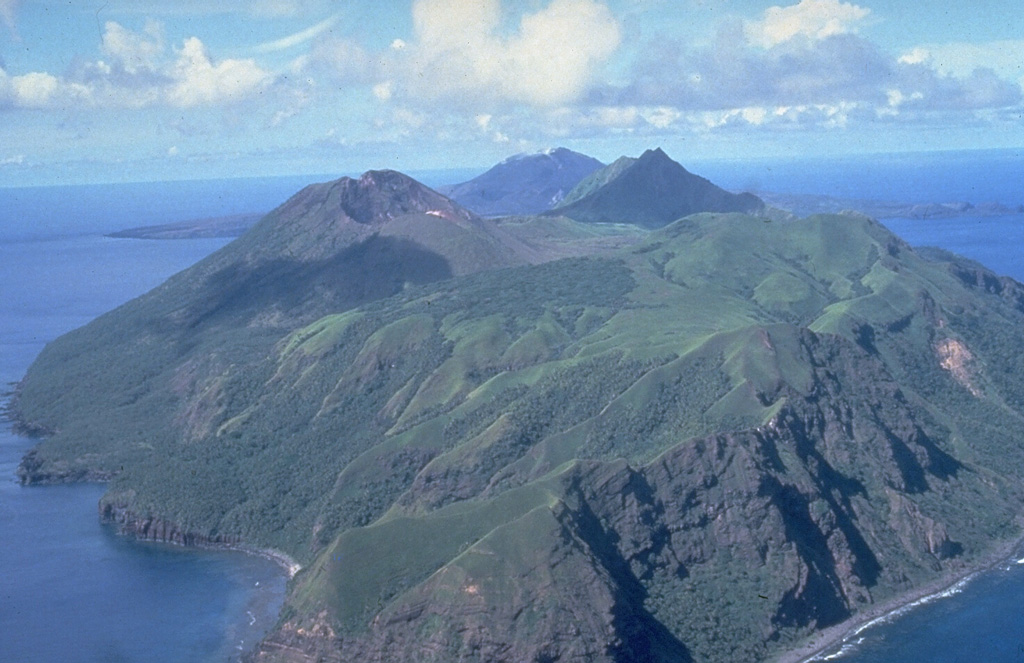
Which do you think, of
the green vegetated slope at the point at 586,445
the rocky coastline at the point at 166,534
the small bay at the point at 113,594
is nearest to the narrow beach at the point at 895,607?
the green vegetated slope at the point at 586,445

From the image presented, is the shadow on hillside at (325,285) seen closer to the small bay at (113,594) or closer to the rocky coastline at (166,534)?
the small bay at (113,594)

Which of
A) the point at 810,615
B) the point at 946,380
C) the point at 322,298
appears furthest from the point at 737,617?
the point at 322,298

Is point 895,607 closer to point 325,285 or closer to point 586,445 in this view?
point 586,445

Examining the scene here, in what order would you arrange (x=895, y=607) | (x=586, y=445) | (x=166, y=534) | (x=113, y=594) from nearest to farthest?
(x=895, y=607) < (x=113, y=594) < (x=586, y=445) < (x=166, y=534)

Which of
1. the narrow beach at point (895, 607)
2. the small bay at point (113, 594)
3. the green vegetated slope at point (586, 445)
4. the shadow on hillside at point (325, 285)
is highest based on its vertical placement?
the shadow on hillside at point (325, 285)

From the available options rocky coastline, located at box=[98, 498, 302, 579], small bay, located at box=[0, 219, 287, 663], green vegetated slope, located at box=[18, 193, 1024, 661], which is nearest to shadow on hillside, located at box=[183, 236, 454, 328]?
green vegetated slope, located at box=[18, 193, 1024, 661]

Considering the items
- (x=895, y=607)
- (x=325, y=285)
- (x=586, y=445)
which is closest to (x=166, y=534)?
(x=586, y=445)

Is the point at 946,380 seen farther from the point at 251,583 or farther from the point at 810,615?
the point at 251,583

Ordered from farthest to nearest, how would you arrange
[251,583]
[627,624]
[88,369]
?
[88,369], [251,583], [627,624]
